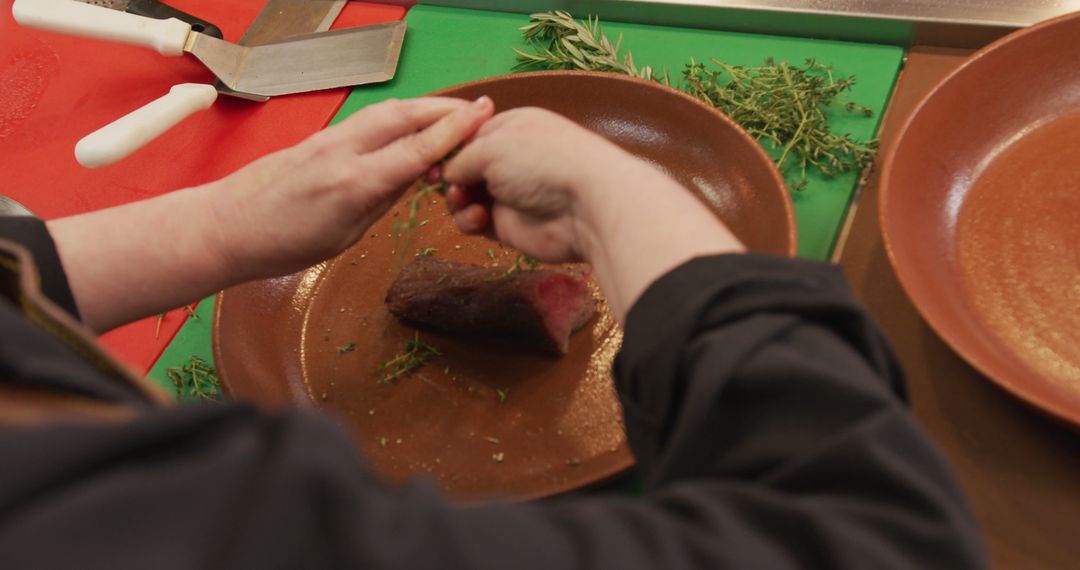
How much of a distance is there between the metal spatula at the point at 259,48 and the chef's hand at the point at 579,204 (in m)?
0.75

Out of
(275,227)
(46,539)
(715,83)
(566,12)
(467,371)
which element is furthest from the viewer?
(566,12)

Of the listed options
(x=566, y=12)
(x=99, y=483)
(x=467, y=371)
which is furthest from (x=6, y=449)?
(x=566, y=12)

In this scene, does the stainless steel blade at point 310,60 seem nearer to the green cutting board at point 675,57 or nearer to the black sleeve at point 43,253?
the green cutting board at point 675,57

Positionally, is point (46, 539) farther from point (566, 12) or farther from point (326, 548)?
point (566, 12)

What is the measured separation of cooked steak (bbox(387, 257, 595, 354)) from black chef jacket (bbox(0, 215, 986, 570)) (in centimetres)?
34

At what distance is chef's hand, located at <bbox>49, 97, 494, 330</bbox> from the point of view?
100 centimetres

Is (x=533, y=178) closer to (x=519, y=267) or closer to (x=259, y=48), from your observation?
(x=519, y=267)

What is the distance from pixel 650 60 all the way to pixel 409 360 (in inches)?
31.2

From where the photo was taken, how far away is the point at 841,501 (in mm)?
555

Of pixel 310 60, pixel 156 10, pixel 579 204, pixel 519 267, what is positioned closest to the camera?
pixel 579 204

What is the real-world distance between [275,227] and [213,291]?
0.15m

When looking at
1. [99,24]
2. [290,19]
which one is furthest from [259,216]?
[290,19]

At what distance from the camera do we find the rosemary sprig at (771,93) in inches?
50.6

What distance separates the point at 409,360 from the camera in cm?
116
